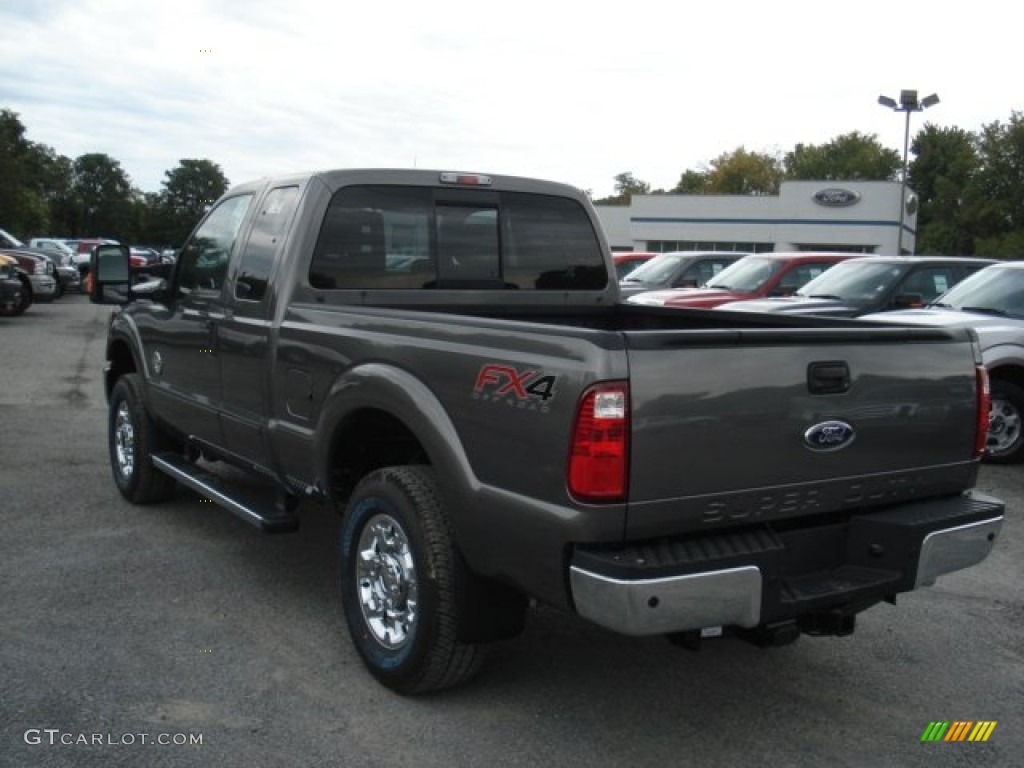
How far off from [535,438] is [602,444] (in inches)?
9.4

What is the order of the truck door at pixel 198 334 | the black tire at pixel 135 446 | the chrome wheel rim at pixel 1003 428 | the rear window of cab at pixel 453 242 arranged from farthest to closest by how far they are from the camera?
the chrome wheel rim at pixel 1003 428, the black tire at pixel 135 446, the truck door at pixel 198 334, the rear window of cab at pixel 453 242

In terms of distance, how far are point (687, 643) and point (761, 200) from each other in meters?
55.4

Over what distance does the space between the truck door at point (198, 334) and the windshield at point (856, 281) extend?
24.6ft

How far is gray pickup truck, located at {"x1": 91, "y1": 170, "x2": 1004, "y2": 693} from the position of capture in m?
2.97

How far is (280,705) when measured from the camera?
366 cm

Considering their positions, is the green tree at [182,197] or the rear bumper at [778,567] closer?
the rear bumper at [778,567]

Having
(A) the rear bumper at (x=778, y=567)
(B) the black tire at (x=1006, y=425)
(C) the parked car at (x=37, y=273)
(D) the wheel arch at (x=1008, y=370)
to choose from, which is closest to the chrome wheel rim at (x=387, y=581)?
(A) the rear bumper at (x=778, y=567)

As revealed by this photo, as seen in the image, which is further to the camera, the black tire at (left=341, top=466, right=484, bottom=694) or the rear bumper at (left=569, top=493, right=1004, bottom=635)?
the black tire at (left=341, top=466, right=484, bottom=694)

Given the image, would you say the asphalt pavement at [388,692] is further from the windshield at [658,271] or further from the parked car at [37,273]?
the parked car at [37,273]

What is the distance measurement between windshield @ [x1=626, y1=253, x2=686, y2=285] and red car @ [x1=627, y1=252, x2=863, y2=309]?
86.6 inches

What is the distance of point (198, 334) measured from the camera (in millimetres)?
5301

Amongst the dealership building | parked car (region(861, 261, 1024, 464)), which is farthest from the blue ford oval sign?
parked car (region(861, 261, 1024, 464))

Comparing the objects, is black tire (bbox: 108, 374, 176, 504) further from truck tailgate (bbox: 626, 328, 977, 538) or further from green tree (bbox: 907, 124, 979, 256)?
green tree (bbox: 907, 124, 979, 256)

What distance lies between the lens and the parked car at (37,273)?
21.1 meters
